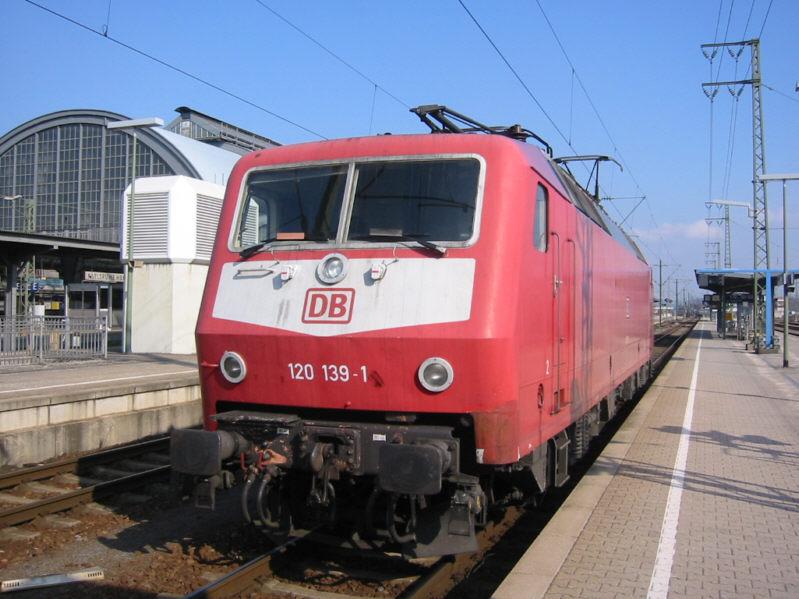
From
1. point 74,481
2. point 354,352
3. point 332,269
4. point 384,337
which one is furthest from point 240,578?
point 74,481

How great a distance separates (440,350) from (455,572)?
1926 millimetres

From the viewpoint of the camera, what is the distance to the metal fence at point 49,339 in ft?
51.7

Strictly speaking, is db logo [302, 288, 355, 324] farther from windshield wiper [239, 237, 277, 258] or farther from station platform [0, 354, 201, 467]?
station platform [0, 354, 201, 467]

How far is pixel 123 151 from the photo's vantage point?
4281cm

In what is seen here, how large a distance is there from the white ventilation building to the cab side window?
1652 cm

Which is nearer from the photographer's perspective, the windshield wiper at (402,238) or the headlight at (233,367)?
the windshield wiper at (402,238)

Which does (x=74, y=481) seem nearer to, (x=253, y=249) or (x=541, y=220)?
(x=253, y=249)

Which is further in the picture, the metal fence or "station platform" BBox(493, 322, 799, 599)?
the metal fence

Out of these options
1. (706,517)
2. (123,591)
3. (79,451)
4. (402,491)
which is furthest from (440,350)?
(79,451)

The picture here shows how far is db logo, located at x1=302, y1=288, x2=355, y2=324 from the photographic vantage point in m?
5.04

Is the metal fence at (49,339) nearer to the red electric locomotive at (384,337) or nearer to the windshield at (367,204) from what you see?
the red electric locomotive at (384,337)

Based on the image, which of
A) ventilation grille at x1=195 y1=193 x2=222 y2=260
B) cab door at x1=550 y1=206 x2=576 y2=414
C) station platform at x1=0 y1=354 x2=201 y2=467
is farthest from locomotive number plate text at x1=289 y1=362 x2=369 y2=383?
ventilation grille at x1=195 y1=193 x2=222 y2=260

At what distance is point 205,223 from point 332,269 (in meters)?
17.7

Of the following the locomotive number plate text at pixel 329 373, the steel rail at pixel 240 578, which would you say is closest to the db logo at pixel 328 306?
the locomotive number plate text at pixel 329 373
